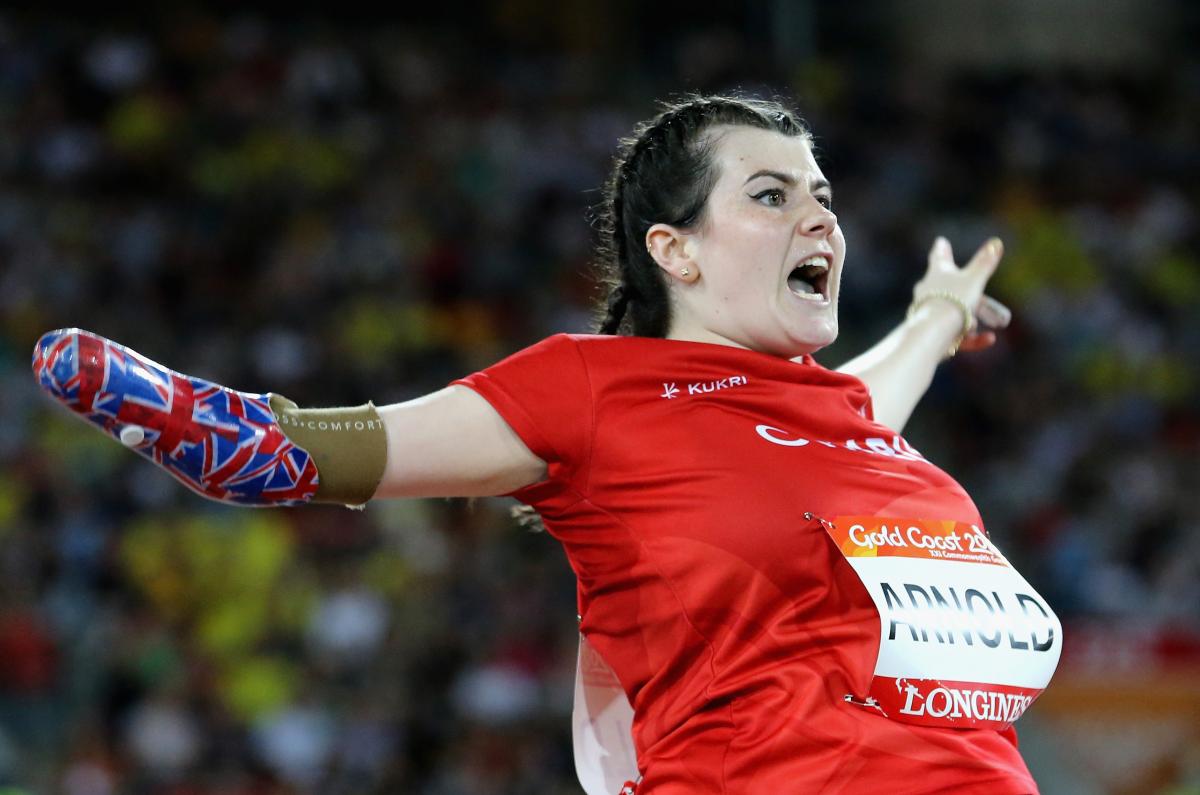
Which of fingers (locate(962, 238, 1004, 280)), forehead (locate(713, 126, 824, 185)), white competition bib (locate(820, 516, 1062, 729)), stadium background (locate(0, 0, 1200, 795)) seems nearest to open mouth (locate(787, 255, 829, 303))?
forehead (locate(713, 126, 824, 185))

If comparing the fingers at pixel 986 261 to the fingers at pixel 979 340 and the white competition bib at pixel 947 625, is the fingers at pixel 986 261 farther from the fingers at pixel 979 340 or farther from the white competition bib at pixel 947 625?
the white competition bib at pixel 947 625

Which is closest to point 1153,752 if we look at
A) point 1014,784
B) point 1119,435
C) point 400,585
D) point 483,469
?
point 1119,435

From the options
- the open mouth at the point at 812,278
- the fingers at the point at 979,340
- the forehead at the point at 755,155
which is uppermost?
the forehead at the point at 755,155

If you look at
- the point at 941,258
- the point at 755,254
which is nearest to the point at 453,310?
the point at 941,258

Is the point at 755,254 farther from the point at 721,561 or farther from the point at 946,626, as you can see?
the point at 946,626

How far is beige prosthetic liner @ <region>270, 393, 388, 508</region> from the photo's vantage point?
1978 millimetres

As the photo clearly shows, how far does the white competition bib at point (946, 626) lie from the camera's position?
6.69 feet

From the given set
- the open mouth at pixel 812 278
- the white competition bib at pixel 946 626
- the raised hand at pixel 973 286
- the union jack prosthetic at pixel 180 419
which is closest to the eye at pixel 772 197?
the open mouth at pixel 812 278

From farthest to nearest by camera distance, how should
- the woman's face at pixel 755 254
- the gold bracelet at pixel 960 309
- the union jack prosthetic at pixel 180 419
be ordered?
the gold bracelet at pixel 960 309, the woman's face at pixel 755 254, the union jack prosthetic at pixel 180 419

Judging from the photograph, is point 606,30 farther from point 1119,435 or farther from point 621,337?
point 621,337

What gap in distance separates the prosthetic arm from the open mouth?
2.41ft

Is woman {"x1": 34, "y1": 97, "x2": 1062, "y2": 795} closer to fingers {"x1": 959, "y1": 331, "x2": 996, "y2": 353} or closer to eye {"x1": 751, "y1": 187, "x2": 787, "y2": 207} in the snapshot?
eye {"x1": 751, "y1": 187, "x2": 787, "y2": 207}

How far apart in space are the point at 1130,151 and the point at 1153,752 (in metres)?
5.77

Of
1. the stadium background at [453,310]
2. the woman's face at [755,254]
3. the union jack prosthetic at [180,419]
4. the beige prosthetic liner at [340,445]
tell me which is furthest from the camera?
the stadium background at [453,310]
